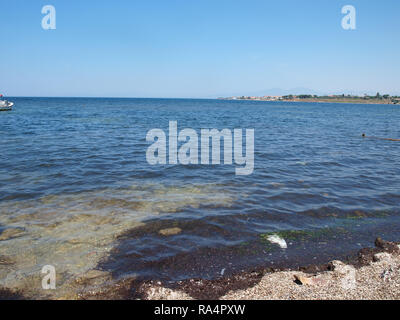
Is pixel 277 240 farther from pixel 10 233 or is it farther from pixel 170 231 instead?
pixel 10 233

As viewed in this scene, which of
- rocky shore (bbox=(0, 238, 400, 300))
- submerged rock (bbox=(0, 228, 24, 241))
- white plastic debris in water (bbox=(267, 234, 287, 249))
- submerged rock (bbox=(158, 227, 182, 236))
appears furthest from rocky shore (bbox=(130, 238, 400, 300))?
submerged rock (bbox=(0, 228, 24, 241))

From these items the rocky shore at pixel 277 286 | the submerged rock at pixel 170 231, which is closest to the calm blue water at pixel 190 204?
the submerged rock at pixel 170 231

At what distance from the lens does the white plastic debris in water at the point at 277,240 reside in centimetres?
790

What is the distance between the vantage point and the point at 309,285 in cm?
573

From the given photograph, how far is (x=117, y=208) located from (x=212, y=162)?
338 inches

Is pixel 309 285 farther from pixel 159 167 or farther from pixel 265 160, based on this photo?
pixel 265 160

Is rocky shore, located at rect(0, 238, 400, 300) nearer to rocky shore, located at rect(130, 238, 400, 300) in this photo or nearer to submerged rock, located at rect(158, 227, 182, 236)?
rocky shore, located at rect(130, 238, 400, 300)

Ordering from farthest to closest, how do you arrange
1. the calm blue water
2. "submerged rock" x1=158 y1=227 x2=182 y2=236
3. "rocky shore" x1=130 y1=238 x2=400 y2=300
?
"submerged rock" x1=158 y1=227 x2=182 y2=236 < the calm blue water < "rocky shore" x1=130 y1=238 x2=400 y2=300

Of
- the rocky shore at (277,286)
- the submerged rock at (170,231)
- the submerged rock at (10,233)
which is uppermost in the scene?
the submerged rock at (10,233)

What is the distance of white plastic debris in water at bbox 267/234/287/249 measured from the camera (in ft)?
25.9

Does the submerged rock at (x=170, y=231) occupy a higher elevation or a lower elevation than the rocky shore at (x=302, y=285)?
higher

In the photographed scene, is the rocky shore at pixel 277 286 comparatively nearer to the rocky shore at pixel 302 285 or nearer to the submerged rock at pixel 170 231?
the rocky shore at pixel 302 285
